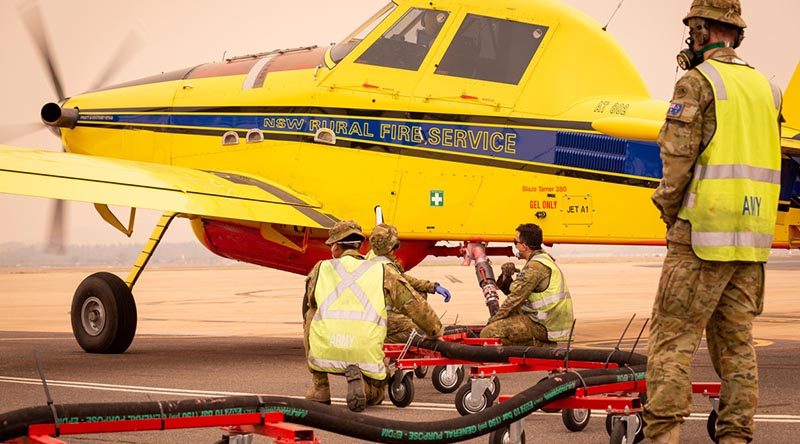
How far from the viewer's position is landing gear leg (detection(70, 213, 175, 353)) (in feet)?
49.1

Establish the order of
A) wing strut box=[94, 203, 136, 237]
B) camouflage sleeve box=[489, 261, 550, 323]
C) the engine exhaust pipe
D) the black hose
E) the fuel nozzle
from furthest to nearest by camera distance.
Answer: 1. the engine exhaust pipe
2. wing strut box=[94, 203, 136, 237]
3. the fuel nozzle
4. camouflage sleeve box=[489, 261, 550, 323]
5. the black hose

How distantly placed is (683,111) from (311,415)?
255 centimetres

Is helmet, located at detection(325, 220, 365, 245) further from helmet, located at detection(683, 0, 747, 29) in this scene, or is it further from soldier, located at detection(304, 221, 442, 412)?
helmet, located at detection(683, 0, 747, 29)

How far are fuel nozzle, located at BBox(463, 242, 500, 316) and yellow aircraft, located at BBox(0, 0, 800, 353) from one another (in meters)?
0.27

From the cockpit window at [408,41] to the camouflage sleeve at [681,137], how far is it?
27.1ft

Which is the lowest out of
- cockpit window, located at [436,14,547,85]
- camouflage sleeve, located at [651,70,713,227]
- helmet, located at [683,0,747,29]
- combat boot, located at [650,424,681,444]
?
combat boot, located at [650,424,681,444]

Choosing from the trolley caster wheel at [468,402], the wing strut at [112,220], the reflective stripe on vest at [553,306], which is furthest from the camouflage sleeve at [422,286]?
the wing strut at [112,220]

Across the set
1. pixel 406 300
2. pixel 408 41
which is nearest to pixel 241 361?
pixel 408 41

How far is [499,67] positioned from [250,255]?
14.3 ft

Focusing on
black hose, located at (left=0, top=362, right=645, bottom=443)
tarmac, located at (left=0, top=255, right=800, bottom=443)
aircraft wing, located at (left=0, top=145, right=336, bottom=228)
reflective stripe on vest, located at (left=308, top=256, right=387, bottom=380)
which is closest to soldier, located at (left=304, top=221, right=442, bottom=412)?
reflective stripe on vest, located at (left=308, top=256, right=387, bottom=380)

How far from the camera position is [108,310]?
1497cm

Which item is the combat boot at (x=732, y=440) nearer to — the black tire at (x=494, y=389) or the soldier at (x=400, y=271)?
the black tire at (x=494, y=389)

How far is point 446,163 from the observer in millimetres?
14359

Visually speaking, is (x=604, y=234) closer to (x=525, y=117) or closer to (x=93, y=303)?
(x=525, y=117)
